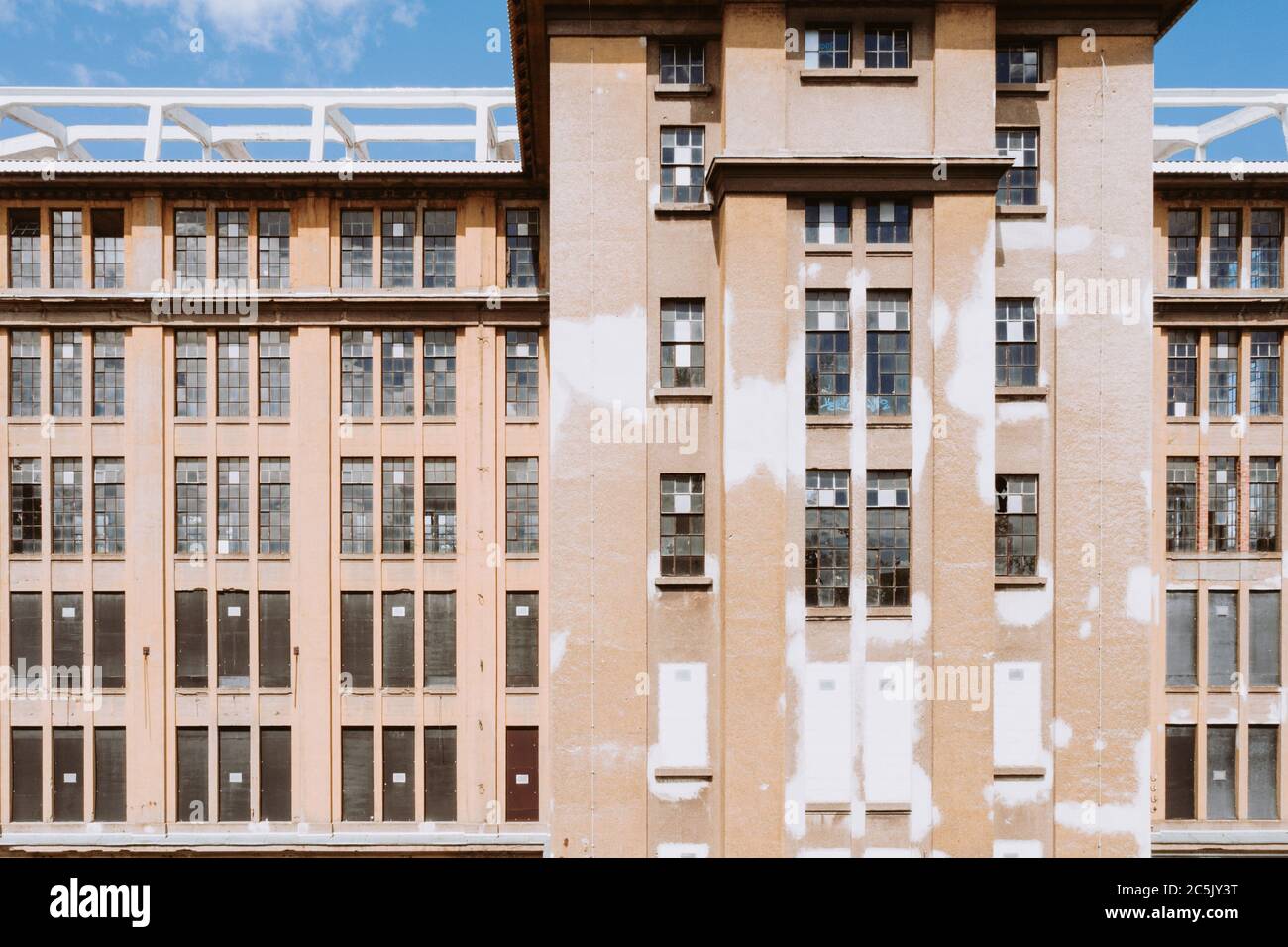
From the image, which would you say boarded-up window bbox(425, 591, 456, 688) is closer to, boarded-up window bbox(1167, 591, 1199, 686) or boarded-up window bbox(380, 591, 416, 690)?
boarded-up window bbox(380, 591, 416, 690)

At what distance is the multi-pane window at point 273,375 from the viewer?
2341 cm

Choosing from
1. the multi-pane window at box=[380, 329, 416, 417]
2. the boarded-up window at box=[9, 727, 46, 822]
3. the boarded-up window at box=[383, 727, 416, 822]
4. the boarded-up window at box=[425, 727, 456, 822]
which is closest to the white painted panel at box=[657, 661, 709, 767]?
the boarded-up window at box=[425, 727, 456, 822]

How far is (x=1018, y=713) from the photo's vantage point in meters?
17.9

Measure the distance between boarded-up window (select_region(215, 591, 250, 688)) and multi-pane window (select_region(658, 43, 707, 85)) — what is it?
2005 centimetres

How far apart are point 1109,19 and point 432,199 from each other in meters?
19.5

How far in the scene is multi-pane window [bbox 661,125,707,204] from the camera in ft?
58.5

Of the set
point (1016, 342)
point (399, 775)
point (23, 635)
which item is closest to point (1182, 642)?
point (1016, 342)

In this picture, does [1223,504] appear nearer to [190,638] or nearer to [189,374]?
[190,638]

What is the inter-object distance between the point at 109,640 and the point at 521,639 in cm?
1327

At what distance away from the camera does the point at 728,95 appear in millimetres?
17016
